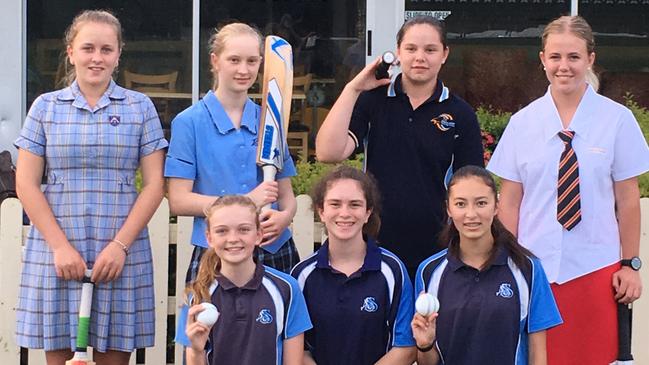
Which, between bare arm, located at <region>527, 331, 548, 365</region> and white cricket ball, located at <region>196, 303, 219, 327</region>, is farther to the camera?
bare arm, located at <region>527, 331, 548, 365</region>

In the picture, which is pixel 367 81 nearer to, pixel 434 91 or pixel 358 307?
pixel 434 91

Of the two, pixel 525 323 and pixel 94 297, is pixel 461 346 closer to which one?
pixel 525 323

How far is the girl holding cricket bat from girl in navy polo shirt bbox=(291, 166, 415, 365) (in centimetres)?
22

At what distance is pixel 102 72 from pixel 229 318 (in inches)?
44.5

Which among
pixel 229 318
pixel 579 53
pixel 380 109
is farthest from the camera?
pixel 380 109

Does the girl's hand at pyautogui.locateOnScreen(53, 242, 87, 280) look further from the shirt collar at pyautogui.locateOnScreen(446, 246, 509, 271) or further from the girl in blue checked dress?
the shirt collar at pyautogui.locateOnScreen(446, 246, 509, 271)

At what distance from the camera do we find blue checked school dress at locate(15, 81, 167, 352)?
4.26 meters

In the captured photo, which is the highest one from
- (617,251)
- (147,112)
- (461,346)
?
(147,112)

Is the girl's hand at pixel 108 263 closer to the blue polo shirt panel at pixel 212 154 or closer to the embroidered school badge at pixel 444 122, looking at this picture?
the blue polo shirt panel at pixel 212 154

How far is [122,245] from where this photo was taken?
4.28 metres

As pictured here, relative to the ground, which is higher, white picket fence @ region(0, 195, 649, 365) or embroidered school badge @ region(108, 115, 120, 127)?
embroidered school badge @ region(108, 115, 120, 127)

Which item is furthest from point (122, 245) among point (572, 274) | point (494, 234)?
point (572, 274)

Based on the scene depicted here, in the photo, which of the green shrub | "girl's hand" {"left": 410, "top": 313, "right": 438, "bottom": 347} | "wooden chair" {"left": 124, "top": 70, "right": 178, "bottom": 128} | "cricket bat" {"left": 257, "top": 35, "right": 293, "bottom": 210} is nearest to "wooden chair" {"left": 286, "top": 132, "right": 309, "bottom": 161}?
"wooden chair" {"left": 124, "top": 70, "right": 178, "bottom": 128}

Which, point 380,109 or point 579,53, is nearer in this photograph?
point 579,53
